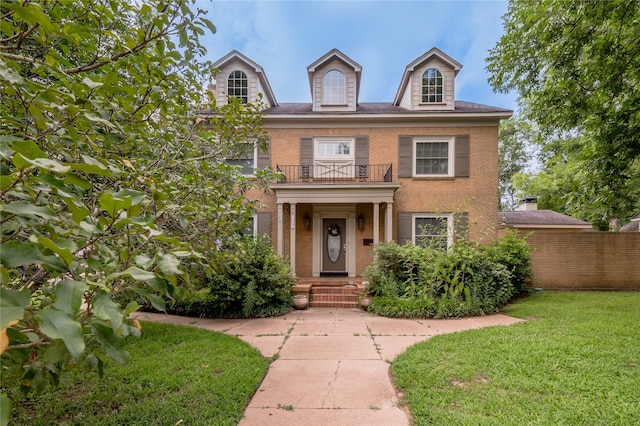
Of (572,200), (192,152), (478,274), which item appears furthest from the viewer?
(572,200)

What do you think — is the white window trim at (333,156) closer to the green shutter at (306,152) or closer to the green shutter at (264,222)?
the green shutter at (306,152)

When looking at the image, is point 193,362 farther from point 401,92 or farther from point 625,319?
point 401,92

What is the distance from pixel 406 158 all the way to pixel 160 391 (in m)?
8.73

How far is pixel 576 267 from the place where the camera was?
30.0 feet

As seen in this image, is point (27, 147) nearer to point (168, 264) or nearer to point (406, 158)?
point (168, 264)

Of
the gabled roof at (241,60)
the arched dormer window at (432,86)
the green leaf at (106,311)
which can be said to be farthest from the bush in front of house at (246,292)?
the arched dormer window at (432,86)

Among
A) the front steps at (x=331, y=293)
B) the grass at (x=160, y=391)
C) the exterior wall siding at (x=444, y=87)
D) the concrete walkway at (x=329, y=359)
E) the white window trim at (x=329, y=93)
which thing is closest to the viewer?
the grass at (x=160, y=391)

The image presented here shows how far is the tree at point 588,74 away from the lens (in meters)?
4.95

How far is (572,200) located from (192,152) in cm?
936

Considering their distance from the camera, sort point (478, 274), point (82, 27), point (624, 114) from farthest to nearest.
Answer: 1. point (478, 274)
2. point (624, 114)
3. point (82, 27)

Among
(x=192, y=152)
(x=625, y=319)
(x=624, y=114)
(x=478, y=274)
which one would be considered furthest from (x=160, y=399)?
(x=624, y=114)

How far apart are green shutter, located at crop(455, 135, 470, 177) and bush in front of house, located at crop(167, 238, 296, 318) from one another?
6.62m

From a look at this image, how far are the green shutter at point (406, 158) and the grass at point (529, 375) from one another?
18.0ft

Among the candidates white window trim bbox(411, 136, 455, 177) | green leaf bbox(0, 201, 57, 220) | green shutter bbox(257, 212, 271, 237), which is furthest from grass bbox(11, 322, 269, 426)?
Answer: white window trim bbox(411, 136, 455, 177)
